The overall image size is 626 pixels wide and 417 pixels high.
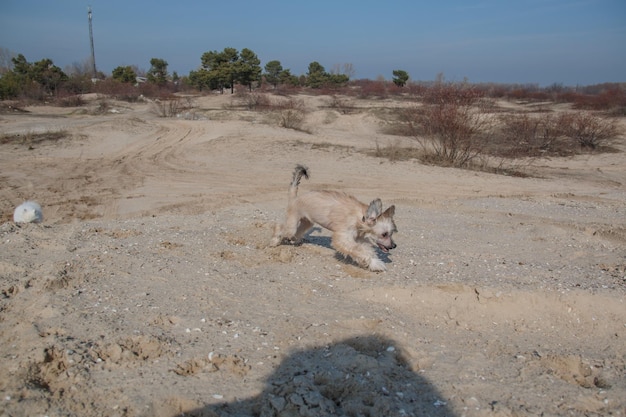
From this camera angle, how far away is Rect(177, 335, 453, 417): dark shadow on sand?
11.4 ft

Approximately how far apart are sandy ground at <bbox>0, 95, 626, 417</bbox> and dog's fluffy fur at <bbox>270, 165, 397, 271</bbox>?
1.18 ft

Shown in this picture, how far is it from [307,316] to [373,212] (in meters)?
1.59

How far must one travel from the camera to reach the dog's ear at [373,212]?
5.88 m

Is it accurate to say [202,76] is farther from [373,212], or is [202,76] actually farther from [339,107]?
[373,212]

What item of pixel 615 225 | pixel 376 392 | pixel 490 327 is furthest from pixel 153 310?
pixel 615 225

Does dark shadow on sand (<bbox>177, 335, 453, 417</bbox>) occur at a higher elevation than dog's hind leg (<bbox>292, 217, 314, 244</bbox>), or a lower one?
lower

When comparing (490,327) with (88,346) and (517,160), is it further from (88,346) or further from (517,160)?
(517,160)

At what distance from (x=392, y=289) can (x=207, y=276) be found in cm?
227

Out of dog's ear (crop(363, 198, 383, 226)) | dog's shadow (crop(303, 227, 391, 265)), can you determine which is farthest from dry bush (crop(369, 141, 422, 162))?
dog's ear (crop(363, 198, 383, 226))

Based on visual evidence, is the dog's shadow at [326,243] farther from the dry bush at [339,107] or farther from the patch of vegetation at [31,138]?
the dry bush at [339,107]

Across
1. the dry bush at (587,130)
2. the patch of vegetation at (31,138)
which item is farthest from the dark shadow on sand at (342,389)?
the dry bush at (587,130)

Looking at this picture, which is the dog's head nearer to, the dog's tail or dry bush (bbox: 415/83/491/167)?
the dog's tail

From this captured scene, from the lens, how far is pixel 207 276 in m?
6.00

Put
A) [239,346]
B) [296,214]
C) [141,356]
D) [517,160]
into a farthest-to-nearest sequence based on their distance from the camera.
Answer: [517,160] → [296,214] → [239,346] → [141,356]
